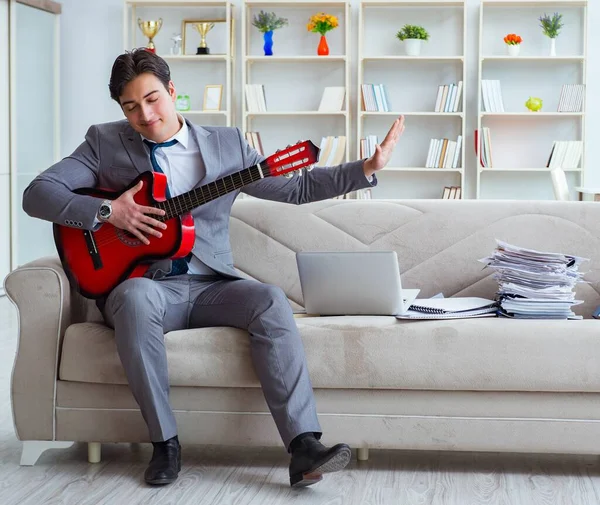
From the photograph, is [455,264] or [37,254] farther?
[37,254]

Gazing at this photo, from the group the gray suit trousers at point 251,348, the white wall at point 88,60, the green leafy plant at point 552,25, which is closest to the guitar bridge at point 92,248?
the gray suit trousers at point 251,348

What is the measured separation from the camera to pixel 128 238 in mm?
2398

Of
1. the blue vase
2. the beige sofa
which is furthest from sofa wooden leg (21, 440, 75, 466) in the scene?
the blue vase

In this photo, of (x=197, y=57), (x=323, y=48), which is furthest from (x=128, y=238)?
(x=323, y=48)

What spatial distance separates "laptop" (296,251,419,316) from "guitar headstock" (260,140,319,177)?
0.81 feet

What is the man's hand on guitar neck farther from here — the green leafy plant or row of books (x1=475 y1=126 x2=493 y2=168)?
the green leafy plant

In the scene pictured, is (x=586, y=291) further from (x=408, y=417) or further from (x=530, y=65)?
(x=530, y=65)

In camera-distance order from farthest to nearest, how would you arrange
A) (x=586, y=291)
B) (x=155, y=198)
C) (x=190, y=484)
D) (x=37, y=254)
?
(x=37, y=254) < (x=586, y=291) < (x=155, y=198) < (x=190, y=484)

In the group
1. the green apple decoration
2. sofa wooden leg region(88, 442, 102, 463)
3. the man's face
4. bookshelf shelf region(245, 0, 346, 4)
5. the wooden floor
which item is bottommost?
the wooden floor

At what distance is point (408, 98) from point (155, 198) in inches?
185

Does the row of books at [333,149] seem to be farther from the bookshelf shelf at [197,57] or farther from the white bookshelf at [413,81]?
the bookshelf shelf at [197,57]

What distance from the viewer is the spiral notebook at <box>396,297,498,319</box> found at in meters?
2.34

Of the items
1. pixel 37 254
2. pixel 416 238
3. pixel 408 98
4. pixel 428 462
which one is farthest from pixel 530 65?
pixel 428 462

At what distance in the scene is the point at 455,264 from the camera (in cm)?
275
